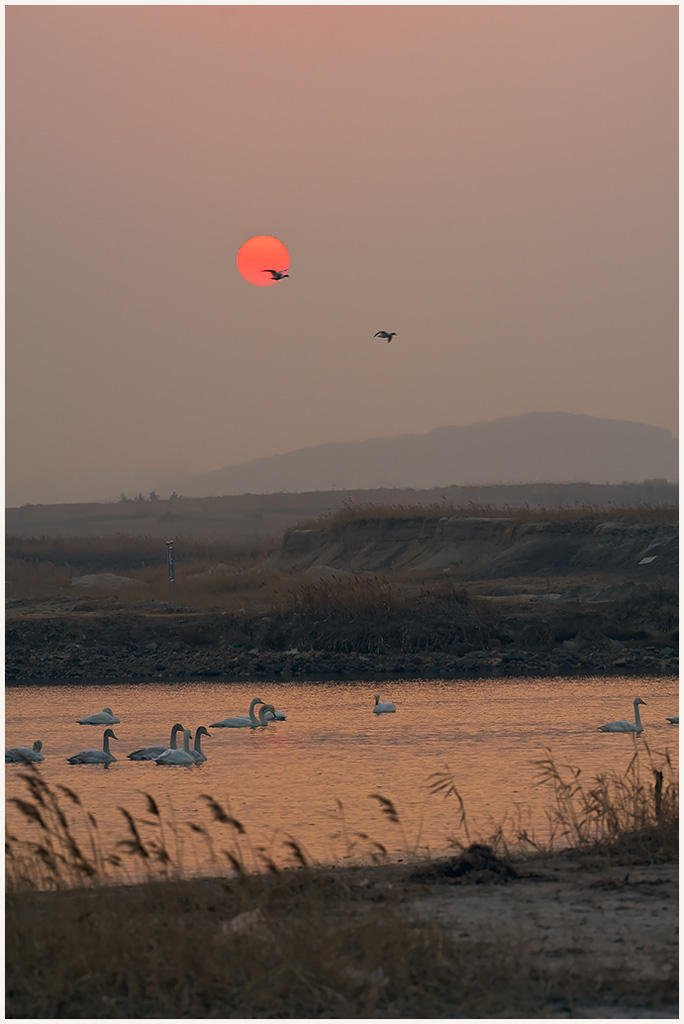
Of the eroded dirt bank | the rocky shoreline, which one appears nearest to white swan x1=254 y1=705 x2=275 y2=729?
the rocky shoreline

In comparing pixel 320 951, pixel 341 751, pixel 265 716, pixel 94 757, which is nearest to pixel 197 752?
pixel 94 757

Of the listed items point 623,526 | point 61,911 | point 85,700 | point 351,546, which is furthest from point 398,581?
point 61,911

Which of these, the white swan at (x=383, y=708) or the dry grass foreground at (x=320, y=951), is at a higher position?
the dry grass foreground at (x=320, y=951)

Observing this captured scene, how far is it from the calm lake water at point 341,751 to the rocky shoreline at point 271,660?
2148mm

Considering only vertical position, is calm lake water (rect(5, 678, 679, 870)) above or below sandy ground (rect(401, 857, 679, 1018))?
below

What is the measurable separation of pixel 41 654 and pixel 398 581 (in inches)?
729

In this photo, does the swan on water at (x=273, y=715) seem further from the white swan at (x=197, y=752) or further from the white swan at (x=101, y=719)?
the white swan at (x=197, y=752)

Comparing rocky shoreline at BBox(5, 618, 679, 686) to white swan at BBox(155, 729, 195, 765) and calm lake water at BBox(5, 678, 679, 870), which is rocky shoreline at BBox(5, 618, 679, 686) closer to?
calm lake water at BBox(5, 678, 679, 870)

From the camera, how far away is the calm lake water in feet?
50.9

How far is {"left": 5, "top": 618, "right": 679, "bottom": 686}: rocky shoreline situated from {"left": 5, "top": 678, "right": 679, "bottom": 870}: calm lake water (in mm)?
2148

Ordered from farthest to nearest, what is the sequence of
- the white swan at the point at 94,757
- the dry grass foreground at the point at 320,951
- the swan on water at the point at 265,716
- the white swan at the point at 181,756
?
the swan on water at the point at 265,716
the white swan at the point at 94,757
the white swan at the point at 181,756
the dry grass foreground at the point at 320,951

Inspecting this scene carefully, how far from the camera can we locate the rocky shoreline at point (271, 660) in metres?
37.4

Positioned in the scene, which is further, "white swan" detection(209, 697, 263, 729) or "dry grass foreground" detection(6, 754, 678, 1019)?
"white swan" detection(209, 697, 263, 729)

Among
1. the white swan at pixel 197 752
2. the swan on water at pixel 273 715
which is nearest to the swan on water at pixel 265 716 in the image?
the swan on water at pixel 273 715
